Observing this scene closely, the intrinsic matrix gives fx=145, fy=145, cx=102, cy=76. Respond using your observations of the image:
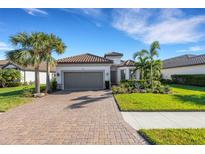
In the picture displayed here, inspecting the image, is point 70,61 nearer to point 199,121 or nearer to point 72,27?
point 72,27

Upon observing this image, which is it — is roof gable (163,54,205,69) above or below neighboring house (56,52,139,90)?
above

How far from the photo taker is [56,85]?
1745 cm

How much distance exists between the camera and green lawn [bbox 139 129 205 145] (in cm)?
398

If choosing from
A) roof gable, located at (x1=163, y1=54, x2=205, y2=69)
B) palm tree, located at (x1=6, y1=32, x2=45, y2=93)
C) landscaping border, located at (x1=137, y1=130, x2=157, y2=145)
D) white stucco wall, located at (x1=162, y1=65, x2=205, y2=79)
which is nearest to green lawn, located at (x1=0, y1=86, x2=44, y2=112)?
palm tree, located at (x1=6, y1=32, x2=45, y2=93)

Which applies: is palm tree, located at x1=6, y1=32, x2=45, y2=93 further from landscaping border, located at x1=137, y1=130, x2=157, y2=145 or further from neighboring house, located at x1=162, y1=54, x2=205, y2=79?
neighboring house, located at x1=162, y1=54, x2=205, y2=79

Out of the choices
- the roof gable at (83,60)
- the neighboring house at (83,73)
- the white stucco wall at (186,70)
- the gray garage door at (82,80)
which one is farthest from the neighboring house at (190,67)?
the gray garage door at (82,80)

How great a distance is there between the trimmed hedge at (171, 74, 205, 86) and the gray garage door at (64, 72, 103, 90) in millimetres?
13199

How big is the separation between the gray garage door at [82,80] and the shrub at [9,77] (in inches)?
434

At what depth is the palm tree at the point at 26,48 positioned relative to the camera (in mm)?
12219

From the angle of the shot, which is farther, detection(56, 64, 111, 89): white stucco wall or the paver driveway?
detection(56, 64, 111, 89): white stucco wall

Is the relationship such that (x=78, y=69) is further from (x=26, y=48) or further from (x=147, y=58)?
(x=147, y=58)
